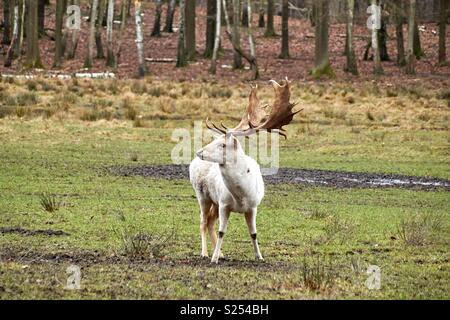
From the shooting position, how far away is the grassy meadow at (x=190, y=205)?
1009cm

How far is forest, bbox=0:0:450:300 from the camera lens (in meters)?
10.4

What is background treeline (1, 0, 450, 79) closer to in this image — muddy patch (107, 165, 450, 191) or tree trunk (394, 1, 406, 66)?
tree trunk (394, 1, 406, 66)

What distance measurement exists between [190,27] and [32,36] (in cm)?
935

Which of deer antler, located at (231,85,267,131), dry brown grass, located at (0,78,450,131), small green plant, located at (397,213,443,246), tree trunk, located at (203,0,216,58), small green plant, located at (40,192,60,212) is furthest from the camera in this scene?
tree trunk, located at (203,0,216,58)

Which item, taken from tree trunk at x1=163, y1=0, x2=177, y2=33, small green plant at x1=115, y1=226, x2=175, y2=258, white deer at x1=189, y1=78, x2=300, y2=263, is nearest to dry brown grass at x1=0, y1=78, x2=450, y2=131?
white deer at x1=189, y1=78, x2=300, y2=263

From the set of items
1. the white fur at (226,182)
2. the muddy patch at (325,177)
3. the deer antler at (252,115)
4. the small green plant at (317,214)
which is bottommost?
the muddy patch at (325,177)

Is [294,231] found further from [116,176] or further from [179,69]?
[179,69]

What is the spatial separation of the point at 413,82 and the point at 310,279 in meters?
34.4

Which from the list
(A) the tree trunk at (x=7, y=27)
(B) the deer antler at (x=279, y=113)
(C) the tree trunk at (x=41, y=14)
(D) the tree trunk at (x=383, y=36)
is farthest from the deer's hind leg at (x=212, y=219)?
(C) the tree trunk at (x=41, y=14)

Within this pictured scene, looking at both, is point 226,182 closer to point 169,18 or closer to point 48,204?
point 48,204

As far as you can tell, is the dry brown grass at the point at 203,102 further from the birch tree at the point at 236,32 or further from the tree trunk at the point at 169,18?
the tree trunk at the point at 169,18

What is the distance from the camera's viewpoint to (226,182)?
11500 mm

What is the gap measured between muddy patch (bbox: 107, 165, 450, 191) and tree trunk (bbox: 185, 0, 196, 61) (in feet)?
95.6
